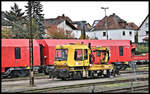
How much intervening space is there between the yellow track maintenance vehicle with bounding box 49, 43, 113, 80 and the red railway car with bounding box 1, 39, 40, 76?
4479 millimetres

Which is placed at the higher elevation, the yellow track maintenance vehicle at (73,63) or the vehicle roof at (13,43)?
the vehicle roof at (13,43)

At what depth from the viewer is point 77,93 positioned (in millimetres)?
18016

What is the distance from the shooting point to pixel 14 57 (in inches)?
1160

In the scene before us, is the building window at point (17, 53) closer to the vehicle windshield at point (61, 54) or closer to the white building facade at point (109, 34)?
the vehicle windshield at point (61, 54)

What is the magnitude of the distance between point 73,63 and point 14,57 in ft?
20.8

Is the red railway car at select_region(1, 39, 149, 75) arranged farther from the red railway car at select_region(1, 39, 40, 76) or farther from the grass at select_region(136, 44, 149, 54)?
the grass at select_region(136, 44, 149, 54)

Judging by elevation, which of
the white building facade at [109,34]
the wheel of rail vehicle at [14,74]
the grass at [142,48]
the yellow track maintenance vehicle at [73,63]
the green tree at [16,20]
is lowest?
the wheel of rail vehicle at [14,74]

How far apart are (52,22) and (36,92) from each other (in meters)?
42.9

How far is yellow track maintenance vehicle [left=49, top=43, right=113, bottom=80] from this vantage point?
25938 mm

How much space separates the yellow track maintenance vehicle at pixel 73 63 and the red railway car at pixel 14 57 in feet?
14.7

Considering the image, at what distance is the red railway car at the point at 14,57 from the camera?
29.0 meters

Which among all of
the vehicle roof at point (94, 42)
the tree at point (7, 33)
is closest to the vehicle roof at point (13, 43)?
the vehicle roof at point (94, 42)

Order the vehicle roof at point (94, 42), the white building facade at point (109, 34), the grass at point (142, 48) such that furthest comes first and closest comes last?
the grass at point (142, 48) < the white building facade at point (109, 34) < the vehicle roof at point (94, 42)

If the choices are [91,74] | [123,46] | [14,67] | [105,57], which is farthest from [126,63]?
[14,67]
